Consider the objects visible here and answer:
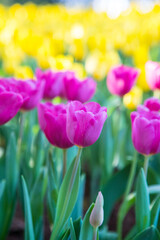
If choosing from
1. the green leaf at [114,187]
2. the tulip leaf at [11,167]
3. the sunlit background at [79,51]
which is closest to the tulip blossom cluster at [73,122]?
the tulip leaf at [11,167]

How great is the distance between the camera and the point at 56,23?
4.43 meters

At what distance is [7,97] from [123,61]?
1.70 metres

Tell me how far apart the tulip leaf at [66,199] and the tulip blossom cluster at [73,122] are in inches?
2.5

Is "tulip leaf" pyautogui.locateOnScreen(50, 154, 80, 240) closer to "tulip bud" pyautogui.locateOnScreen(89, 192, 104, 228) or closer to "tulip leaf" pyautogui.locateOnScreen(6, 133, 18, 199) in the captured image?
"tulip bud" pyautogui.locateOnScreen(89, 192, 104, 228)

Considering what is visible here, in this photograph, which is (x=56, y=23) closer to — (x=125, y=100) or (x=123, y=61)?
(x=123, y=61)


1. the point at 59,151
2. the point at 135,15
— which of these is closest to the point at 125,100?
the point at 59,151

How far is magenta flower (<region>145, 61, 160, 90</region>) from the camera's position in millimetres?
1190

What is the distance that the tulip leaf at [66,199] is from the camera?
0.81m

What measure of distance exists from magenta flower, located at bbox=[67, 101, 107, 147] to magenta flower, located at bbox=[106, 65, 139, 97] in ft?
1.46

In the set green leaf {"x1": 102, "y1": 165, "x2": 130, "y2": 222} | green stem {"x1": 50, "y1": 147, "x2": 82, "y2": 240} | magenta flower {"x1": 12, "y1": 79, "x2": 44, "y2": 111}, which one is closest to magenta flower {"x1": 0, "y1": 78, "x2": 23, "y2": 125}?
magenta flower {"x1": 12, "y1": 79, "x2": 44, "y2": 111}

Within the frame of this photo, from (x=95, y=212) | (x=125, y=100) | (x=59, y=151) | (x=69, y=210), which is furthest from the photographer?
(x=125, y=100)

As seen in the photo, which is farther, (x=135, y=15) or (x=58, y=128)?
(x=135, y=15)

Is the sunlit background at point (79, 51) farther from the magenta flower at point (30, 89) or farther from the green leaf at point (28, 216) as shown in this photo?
the green leaf at point (28, 216)

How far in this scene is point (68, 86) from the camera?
3.70 ft
